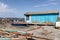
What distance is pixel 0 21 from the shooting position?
2864 cm

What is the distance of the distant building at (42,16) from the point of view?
2402 cm

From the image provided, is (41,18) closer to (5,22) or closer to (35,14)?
(35,14)

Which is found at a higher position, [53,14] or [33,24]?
[53,14]

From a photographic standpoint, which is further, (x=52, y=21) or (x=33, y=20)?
(x=33, y=20)

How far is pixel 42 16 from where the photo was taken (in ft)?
82.8

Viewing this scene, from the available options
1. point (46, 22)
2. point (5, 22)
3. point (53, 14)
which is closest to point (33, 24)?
point (46, 22)

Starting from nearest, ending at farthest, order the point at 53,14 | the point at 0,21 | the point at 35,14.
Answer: the point at 53,14 < the point at 35,14 < the point at 0,21

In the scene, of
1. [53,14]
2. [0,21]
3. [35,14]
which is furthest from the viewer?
[0,21]

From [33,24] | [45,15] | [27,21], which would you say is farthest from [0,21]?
[45,15]

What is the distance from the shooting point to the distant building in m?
24.0

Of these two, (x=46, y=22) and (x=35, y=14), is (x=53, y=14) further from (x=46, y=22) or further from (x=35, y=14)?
(x=35, y=14)

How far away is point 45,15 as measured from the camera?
25.0 metres

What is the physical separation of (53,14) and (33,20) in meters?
4.63

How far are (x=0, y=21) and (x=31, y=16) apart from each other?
7947mm
